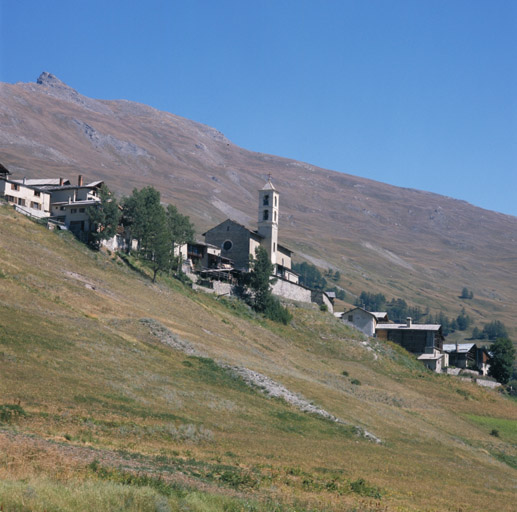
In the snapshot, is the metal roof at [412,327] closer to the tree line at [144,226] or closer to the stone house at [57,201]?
the tree line at [144,226]

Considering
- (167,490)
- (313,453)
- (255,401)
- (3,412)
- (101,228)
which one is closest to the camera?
(167,490)

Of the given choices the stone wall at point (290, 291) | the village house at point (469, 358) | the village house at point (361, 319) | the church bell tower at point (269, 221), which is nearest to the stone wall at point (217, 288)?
the stone wall at point (290, 291)

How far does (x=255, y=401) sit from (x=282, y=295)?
6561 centimetres

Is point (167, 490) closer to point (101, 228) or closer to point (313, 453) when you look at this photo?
point (313, 453)

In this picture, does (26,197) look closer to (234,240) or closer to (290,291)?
(234,240)

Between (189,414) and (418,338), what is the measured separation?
89.9 meters

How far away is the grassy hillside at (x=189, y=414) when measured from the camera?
24.0 meters

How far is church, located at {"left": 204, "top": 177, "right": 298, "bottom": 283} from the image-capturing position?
122312mm

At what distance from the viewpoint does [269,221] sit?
128 meters

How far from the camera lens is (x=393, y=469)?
40.5 meters

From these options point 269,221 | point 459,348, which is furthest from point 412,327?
point 269,221

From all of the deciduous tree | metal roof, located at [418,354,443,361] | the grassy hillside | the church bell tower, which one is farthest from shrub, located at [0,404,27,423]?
the deciduous tree

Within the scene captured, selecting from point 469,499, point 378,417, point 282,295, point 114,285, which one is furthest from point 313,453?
point 282,295

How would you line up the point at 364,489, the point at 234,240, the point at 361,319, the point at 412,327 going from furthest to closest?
Result: the point at 412,327
the point at 361,319
the point at 234,240
the point at 364,489
